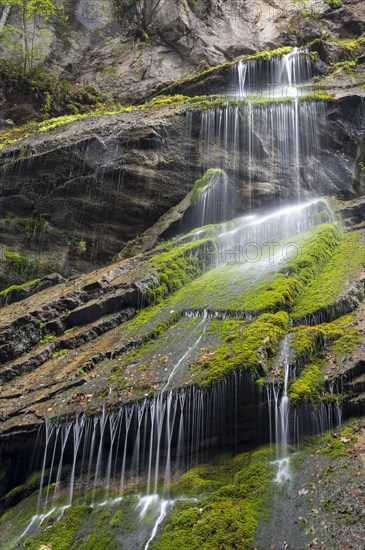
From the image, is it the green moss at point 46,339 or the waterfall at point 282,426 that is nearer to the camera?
the waterfall at point 282,426

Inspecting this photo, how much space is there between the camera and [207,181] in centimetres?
1753

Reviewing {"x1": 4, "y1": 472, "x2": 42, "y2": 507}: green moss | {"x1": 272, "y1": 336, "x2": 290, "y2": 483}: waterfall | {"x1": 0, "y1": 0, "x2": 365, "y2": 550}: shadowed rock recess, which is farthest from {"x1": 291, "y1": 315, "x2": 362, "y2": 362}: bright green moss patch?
{"x1": 4, "y1": 472, "x2": 42, "y2": 507}: green moss

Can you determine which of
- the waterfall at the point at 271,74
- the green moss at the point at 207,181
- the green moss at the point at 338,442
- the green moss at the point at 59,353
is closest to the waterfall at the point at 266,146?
the green moss at the point at 207,181

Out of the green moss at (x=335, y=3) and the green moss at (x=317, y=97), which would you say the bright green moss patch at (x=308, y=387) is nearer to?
the green moss at (x=317, y=97)

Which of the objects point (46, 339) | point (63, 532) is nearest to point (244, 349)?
point (63, 532)

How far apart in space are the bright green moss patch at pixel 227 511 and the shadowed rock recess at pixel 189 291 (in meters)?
0.03

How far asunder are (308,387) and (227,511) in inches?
93.5

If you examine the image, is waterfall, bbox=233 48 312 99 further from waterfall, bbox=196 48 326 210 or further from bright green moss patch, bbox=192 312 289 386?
bright green moss patch, bbox=192 312 289 386

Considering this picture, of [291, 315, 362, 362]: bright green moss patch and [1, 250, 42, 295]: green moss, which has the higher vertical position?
[1, 250, 42, 295]: green moss

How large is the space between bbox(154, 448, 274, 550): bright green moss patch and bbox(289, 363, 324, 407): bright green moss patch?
972mm

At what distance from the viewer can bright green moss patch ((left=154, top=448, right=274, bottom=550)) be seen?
6.20 meters

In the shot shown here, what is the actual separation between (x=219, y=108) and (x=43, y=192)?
7874 millimetres

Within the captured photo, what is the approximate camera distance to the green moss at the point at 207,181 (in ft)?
57.0

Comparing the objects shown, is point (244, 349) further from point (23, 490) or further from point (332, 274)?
point (23, 490)
